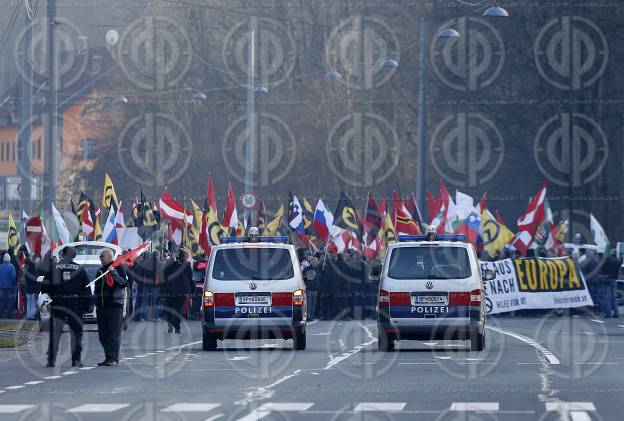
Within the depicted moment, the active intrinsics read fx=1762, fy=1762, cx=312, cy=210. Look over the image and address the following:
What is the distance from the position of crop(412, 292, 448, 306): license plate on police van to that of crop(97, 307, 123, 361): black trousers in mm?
4805

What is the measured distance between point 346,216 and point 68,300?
22.1 meters

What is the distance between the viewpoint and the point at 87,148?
97938mm

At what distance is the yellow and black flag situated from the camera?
44.0 meters

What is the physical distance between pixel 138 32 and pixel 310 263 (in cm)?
3271

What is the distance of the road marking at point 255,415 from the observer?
1459cm

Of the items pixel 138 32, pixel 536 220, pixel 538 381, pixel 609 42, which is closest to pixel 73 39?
pixel 138 32

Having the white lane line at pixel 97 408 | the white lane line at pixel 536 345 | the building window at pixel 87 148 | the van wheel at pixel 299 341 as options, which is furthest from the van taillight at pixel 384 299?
the building window at pixel 87 148

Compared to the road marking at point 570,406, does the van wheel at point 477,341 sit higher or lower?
higher

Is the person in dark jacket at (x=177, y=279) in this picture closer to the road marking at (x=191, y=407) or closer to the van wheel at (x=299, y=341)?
the van wheel at (x=299, y=341)

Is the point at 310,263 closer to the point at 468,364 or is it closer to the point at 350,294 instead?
the point at 350,294

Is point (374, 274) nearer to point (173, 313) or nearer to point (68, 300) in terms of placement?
point (173, 313)

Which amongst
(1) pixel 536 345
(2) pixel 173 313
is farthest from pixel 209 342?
(2) pixel 173 313

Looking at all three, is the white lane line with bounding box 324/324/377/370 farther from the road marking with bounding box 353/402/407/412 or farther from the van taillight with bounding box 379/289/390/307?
the road marking with bounding box 353/402/407/412

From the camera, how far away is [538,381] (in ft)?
62.3
